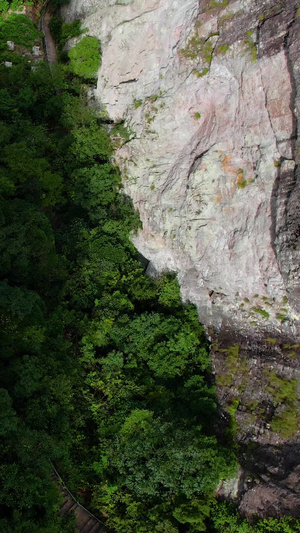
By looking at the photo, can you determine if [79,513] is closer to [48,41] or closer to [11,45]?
[11,45]

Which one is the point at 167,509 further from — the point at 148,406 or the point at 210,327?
the point at 210,327

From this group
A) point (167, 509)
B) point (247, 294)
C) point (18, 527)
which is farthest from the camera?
point (247, 294)

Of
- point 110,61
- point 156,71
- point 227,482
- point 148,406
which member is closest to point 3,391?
point 148,406

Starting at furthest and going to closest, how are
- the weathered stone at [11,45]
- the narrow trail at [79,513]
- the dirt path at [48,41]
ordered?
the dirt path at [48,41] → the weathered stone at [11,45] → the narrow trail at [79,513]

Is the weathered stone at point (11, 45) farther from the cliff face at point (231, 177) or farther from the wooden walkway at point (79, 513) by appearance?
the wooden walkway at point (79, 513)

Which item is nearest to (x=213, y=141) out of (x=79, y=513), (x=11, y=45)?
(x=11, y=45)

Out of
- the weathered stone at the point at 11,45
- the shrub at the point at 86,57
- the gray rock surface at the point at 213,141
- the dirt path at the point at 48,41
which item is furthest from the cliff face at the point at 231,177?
the weathered stone at the point at 11,45
